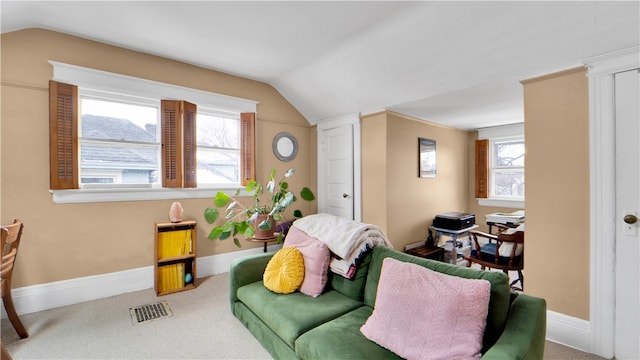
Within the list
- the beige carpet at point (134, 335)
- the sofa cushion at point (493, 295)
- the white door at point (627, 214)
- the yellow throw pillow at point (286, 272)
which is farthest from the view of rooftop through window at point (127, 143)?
the white door at point (627, 214)

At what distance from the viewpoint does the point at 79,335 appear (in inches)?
85.7

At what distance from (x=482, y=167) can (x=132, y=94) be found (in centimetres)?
557

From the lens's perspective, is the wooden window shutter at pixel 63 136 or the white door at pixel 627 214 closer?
the white door at pixel 627 214

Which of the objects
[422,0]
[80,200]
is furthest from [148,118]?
[422,0]

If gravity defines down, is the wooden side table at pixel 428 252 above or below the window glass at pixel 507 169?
below

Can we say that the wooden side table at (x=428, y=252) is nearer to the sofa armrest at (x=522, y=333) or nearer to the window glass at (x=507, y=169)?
the window glass at (x=507, y=169)

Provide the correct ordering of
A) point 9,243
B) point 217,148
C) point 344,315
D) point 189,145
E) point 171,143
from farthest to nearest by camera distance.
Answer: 1. point 217,148
2. point 189,145
3. point 171,143
4. point 9,243
5. point 344,315

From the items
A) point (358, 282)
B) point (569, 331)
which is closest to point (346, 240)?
point (358, 282)

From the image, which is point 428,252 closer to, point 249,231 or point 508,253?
point 508,253

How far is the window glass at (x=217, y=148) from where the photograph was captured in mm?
3612

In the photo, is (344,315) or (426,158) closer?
(344,315)

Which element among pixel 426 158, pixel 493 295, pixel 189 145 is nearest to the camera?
pixel 493 295

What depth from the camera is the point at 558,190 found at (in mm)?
2197

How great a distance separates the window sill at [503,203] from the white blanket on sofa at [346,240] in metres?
3.88
